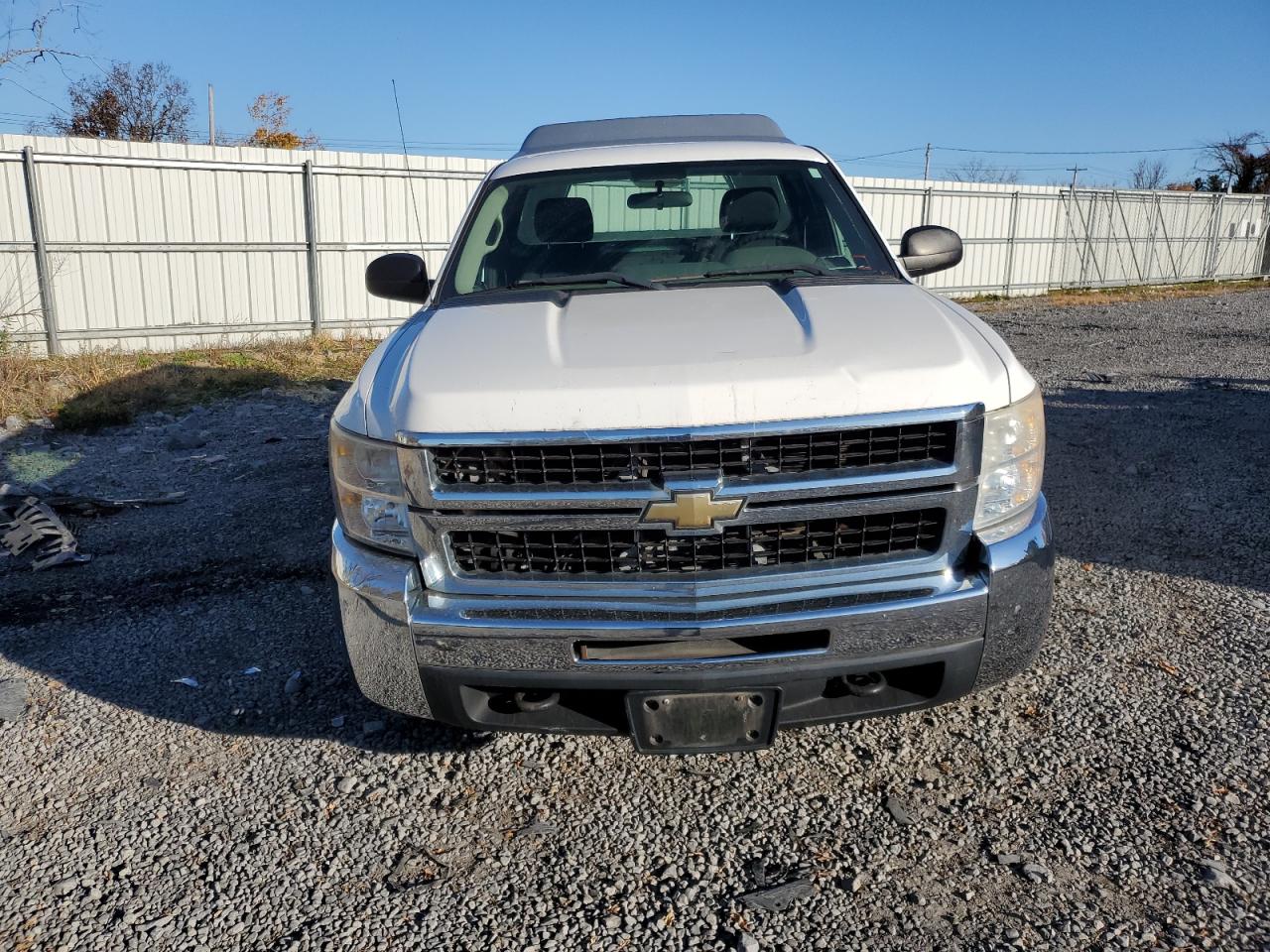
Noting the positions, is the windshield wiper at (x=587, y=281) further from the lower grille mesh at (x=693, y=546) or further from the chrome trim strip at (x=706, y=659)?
the chrome trim strip at (x=706, y=659)

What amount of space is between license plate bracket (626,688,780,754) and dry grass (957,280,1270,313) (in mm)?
17003

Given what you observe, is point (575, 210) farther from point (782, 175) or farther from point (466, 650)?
point (466, 650)

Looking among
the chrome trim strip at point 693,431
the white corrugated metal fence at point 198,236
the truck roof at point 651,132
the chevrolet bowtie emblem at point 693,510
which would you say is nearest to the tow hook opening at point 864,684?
the chevrolet bowtie emblem at point 693,510

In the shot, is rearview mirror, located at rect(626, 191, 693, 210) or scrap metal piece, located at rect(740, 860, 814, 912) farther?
rearview mirror, located at rect(626, 191, 693, 210)

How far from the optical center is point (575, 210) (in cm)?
397

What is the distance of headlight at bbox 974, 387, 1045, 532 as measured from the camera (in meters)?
2.48

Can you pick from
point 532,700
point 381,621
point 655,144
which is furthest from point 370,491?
point 655,144

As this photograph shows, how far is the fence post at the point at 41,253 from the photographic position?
11.1 meters

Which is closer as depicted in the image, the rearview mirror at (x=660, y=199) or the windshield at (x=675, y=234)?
the windshield at (x=675, y=234)

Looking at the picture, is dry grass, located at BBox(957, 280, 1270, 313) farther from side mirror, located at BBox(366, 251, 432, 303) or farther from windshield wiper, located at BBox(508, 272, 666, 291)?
windshield wiper, located at BBox(508, 272, 666, 291)

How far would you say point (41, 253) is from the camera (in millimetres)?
11328

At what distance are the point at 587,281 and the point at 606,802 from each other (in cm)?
178

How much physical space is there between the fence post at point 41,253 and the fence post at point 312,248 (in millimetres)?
3147

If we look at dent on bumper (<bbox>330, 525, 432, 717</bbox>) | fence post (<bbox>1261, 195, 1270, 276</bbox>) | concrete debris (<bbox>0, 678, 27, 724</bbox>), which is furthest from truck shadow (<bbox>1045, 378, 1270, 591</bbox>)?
fence post (<bbox>1261, 195, 1270, 276</bbox>)
